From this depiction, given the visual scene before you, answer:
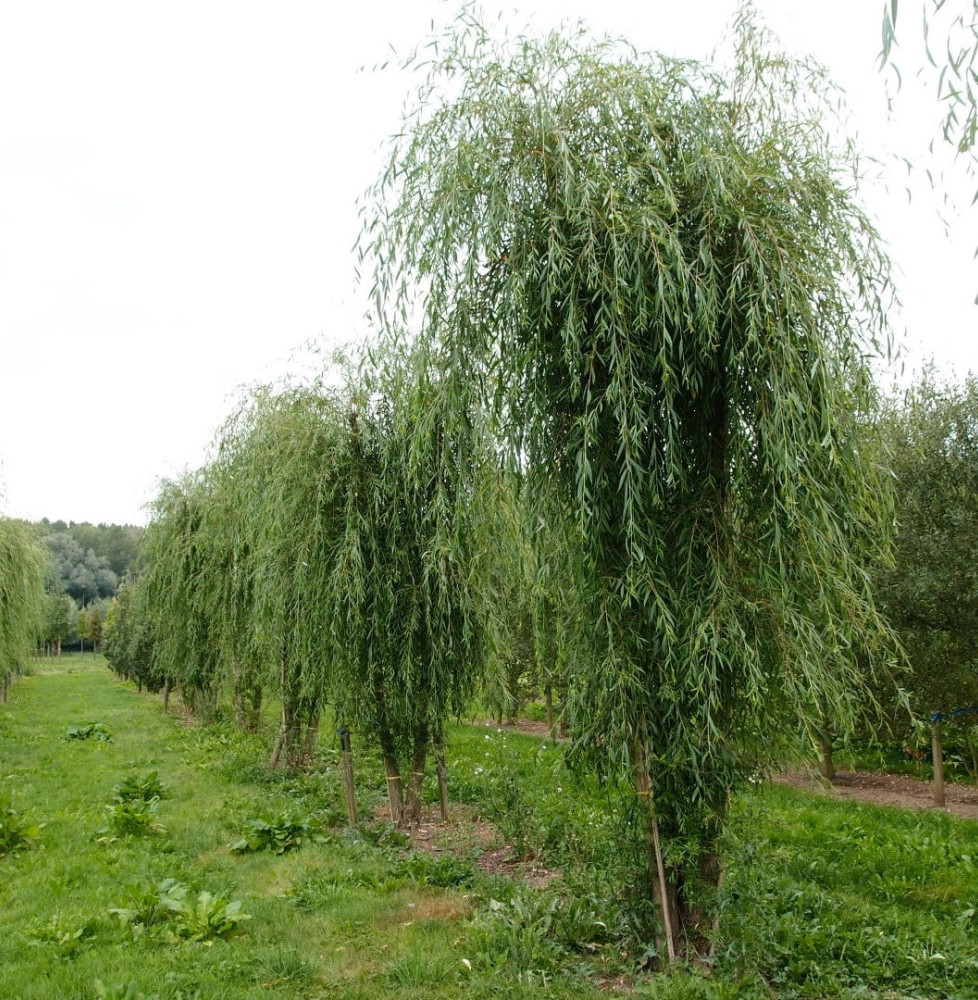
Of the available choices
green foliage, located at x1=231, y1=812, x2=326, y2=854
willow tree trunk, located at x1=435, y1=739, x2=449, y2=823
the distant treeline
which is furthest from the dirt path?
the distant treeline

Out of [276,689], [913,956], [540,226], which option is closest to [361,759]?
[276,689]

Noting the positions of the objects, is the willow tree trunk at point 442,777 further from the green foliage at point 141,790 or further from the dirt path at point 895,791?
the dirt path at point 895,791

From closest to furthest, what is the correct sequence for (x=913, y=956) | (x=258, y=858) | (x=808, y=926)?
(x=913, y=956), (x=808, y=926), (x=258, y=858)

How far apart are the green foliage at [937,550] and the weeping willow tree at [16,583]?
19.0m

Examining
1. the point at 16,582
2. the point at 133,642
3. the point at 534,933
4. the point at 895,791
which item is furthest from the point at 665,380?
the point at 133,642

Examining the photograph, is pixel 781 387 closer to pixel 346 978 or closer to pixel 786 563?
pixel 786 563

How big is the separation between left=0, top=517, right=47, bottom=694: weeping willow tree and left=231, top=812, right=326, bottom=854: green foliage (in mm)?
15273

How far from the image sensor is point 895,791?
38.3ft

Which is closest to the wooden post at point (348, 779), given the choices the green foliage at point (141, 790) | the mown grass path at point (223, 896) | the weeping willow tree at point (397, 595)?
the weeping willow tree at point (397, 595)

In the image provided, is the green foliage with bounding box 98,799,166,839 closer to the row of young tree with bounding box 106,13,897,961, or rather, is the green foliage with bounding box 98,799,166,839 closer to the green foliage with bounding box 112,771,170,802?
the green foliage with bounding box 112,771,170,802

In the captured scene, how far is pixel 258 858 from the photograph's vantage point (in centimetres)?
695

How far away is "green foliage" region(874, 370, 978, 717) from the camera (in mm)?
9711

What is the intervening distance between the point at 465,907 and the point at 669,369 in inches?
151

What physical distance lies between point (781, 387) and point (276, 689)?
874 cm
